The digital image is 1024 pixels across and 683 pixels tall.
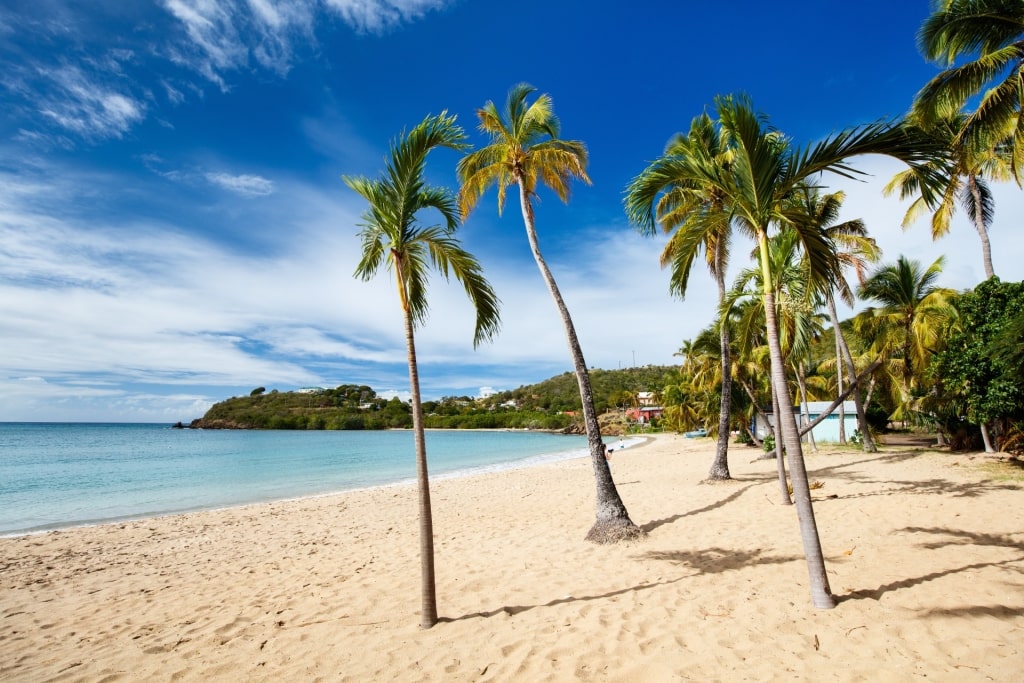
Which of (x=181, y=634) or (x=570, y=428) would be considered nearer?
(x=181, y=634)

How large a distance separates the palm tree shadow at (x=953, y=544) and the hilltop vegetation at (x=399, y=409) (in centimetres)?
8610

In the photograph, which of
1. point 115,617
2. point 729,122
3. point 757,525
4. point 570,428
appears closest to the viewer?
point 729,122

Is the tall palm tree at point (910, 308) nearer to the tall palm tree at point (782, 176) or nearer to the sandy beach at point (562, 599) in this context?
the sandy beach at point (562, 599)

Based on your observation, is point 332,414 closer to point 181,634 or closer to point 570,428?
point 570,428

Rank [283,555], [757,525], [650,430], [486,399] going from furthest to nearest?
1. [486,399]
2. [650,430]
3. [283,555]
4. [757,525]

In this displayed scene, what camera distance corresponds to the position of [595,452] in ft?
26.0

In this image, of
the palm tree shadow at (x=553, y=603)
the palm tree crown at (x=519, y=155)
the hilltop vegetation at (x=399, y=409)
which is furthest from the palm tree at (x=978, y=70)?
the hilltop vegetation at (x=399, y=409)

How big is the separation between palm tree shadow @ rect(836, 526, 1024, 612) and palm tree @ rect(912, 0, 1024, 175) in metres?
6.00

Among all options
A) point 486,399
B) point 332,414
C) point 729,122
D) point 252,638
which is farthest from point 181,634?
point 486,399

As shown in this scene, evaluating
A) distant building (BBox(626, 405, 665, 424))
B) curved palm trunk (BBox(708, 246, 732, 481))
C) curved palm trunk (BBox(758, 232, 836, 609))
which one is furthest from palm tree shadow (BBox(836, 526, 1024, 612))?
distant building (BBox(626, 405, 665, 424))

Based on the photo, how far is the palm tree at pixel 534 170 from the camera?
311 inches

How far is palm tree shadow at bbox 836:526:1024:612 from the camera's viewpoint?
15.2 feet

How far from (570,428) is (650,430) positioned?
61.6 ft

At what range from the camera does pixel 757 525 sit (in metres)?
7.80
